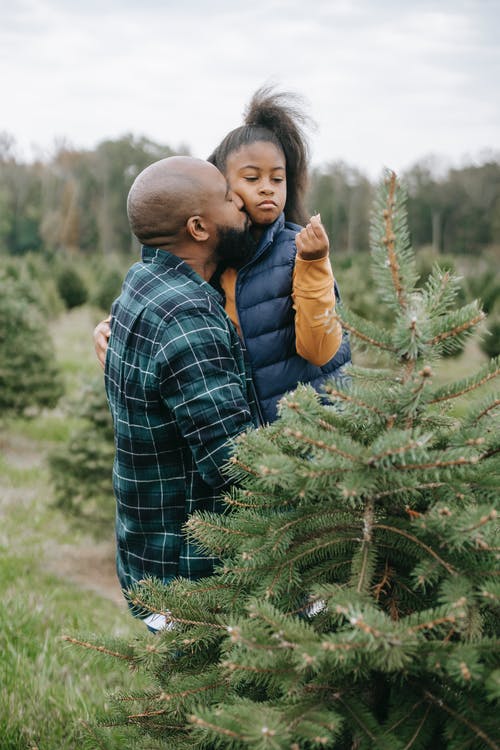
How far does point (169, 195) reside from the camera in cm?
191

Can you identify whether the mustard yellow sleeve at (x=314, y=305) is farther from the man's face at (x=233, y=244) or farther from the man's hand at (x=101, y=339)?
the man's hand at (x=101, y=339)

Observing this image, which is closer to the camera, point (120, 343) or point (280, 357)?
point (120, 343)

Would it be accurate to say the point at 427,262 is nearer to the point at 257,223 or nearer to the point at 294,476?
the point at 257,223

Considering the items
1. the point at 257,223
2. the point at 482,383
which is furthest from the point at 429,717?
the point at 257,223

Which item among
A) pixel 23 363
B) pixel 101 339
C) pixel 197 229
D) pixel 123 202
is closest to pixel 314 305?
pixel 197 229

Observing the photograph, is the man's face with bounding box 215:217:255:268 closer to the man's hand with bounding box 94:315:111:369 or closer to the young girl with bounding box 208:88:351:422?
the young girl with bounding box 208:88:351:422

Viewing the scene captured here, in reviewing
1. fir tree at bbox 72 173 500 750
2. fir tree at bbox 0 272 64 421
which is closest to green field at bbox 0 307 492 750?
fir tree at bbox 72 173 500 750

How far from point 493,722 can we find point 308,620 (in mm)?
411

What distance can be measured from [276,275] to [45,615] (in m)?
3.24

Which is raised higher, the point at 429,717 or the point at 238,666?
the point at 238,666

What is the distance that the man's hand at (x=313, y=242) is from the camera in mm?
1907

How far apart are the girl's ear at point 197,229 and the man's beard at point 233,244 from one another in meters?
0.05

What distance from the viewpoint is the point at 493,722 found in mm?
1212

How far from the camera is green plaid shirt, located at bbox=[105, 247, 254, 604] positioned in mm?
1787
